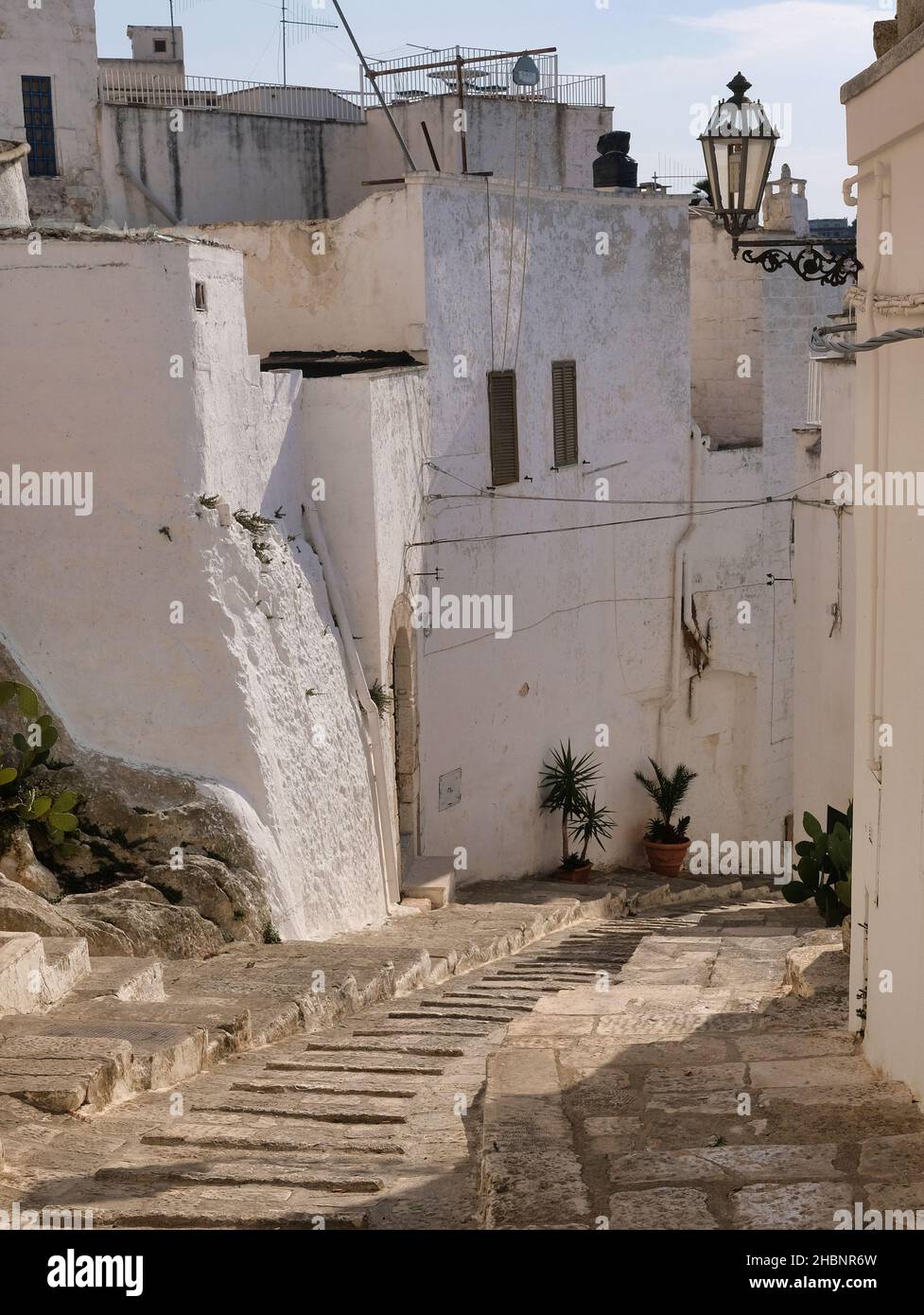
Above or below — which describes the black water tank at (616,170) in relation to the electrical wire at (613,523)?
above

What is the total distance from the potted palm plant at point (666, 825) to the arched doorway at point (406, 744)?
4858 millimetres

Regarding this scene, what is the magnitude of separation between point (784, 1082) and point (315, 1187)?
1.69 m

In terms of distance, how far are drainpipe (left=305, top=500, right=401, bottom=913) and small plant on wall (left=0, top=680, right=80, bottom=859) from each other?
3635 mm

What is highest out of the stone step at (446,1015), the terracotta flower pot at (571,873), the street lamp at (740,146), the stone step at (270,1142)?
the street lamp at (740,146)

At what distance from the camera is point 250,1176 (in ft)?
17.4

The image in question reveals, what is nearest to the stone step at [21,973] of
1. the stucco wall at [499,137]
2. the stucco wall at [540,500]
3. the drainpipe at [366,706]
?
the drainpipe at [366,706]

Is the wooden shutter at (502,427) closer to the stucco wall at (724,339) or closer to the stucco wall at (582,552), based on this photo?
the stucco wall at (582,552)

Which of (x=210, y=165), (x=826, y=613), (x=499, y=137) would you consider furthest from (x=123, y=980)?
(x=499, y=137)

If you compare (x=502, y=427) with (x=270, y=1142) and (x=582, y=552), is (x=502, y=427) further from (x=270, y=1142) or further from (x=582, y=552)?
(x=270, y=1142)

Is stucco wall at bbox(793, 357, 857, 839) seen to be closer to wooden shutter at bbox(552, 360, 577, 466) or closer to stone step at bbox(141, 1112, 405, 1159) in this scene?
wooden shutter at bbox(552, 360, 577, 466)

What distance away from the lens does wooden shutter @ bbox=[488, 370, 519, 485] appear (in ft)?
53.1

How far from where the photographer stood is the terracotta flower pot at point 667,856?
61.3 feet

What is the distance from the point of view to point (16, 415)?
10312 mm

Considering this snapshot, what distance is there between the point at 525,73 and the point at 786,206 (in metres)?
4.14
